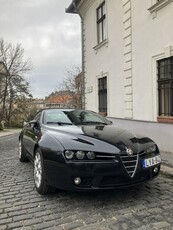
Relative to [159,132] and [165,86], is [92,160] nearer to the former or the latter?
[159,132]

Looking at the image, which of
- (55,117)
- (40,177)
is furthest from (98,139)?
(55,117)

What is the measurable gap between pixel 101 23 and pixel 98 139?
9.63 meters

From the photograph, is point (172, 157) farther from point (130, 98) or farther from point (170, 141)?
point (130, 98)

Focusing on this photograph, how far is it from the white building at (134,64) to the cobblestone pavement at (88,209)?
11.6 feet

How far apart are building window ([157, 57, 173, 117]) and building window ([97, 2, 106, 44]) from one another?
4.94m

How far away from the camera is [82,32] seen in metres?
14.7


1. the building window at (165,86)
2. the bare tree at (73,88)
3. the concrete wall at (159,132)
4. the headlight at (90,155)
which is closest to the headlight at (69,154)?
the headlight at (90,155)

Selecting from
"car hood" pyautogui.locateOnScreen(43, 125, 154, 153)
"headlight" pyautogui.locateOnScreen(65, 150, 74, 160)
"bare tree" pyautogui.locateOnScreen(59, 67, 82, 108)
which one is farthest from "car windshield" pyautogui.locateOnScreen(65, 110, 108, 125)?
"bare tree" pyautogui.locateOnScreen(59, 67, 82, 108)

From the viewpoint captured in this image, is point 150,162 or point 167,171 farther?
point 167,171

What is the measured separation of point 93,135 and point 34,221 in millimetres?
1411

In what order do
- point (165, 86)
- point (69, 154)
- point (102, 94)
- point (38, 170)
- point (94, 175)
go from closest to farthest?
point (94, 175) → point (69, 154) → point (38, 170) → point (165, 86) → point (102, 94)

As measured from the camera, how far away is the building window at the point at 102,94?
1193 cm

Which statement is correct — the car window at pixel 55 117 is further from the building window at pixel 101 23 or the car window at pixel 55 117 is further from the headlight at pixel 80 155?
the building window at pixel 101 23

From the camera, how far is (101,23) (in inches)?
483
